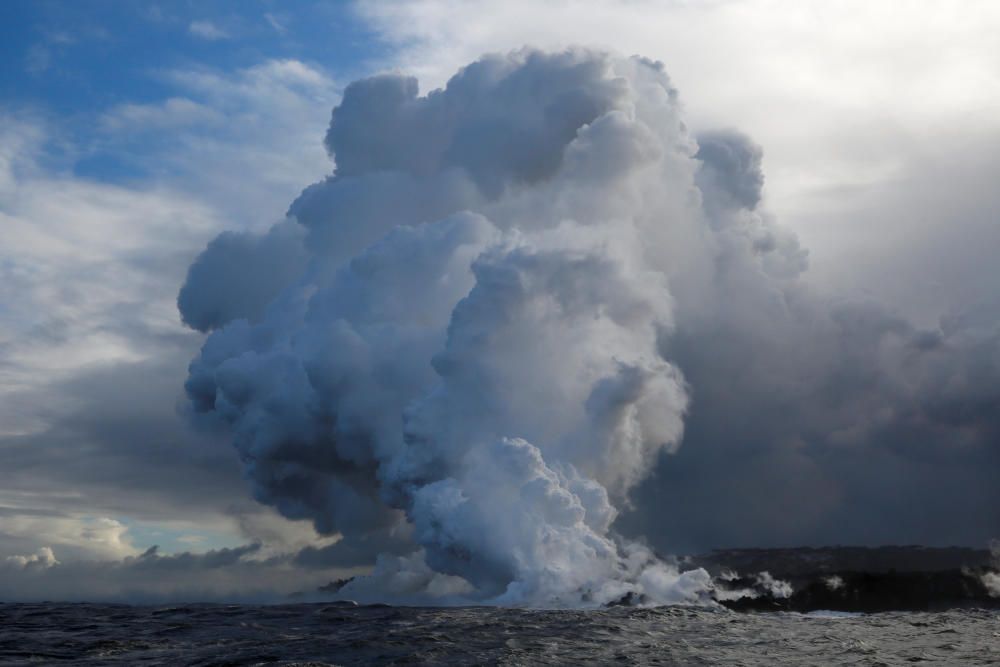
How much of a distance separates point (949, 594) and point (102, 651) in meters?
169

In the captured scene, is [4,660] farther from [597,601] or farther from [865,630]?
[597,601]

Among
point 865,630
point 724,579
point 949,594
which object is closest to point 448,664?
point 865,630

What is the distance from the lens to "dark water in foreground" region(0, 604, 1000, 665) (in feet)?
192

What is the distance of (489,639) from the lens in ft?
234

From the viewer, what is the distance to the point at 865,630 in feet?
276

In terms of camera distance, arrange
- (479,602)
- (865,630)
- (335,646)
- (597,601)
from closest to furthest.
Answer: (335,646)
(865,630)
(597,601)
(479,602)

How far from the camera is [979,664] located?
178 feet

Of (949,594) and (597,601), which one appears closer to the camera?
(597,601)

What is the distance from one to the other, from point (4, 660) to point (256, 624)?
31.5 meters

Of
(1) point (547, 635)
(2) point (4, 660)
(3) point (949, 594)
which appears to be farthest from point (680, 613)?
(3) point (949, 594)

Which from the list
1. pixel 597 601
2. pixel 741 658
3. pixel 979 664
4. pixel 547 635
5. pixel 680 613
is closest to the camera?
pixel 979 664

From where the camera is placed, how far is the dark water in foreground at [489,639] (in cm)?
5841

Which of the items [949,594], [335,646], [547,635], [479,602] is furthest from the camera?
[949,594]

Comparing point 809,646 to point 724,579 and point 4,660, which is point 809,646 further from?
point 724,579
